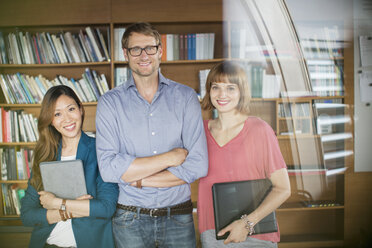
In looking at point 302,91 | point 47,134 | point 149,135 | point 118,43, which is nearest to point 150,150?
point 149,135

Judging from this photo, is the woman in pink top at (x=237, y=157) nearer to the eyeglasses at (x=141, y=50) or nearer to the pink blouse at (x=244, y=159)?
the pink blouse at (x=244, y=159)

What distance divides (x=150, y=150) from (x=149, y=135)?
0.06 m

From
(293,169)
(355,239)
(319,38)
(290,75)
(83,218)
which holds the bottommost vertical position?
(355,239)

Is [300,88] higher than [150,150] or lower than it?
higher

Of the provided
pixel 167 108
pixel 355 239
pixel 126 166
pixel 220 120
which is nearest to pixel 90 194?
pixel 126 166

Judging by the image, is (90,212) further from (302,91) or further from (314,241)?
(314,241)

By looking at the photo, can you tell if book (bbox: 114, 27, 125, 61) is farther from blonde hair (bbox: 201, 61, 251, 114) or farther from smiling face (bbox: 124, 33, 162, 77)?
blonde hair (bbox: 201, 61, 251, 114)

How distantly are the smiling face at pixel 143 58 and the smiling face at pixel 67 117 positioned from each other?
262 mm

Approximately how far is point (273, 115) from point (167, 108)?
493 mm

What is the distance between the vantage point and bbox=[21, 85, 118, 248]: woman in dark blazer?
94 cm

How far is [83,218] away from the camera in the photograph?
3.14ft

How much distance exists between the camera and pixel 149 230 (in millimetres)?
971

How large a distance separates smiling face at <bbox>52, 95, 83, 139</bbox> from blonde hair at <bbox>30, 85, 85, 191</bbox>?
14 millimetres

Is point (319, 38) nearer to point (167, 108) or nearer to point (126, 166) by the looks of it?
point (167, 108)
